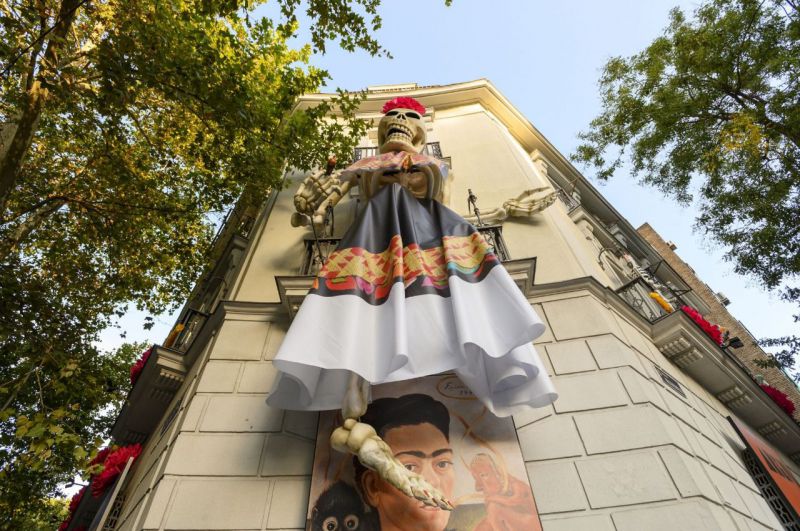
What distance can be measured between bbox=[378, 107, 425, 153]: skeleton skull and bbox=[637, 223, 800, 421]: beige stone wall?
499 inches

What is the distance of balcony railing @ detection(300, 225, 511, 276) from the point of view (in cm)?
640

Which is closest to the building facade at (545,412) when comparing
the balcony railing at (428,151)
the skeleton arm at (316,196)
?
the skeleton arm at (316,196)

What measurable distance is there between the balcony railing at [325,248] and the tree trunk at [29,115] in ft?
12.4

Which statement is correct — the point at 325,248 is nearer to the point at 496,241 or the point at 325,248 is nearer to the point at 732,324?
the point at 496,241

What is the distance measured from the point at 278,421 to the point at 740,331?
24231 millimetres

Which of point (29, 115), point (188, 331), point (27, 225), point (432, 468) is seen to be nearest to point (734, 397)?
point (432, 468)

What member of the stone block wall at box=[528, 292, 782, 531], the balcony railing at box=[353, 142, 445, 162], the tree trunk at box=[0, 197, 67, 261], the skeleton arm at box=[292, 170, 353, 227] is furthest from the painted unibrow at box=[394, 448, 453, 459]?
the tree trunk at box=[0, 197, 67, 261]

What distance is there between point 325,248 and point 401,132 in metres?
2.17

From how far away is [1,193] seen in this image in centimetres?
538

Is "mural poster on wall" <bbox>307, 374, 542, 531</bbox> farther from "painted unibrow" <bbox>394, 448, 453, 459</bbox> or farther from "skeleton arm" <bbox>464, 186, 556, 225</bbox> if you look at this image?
"skeleton arm" <bbox>464, 186, 556, 225</bbox>

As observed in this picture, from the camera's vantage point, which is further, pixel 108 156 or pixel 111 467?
pixel 108 156

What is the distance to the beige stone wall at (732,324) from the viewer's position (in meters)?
17.3

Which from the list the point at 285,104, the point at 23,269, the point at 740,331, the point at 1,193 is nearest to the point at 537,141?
the point at 285,104

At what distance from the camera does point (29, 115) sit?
5730 mm
